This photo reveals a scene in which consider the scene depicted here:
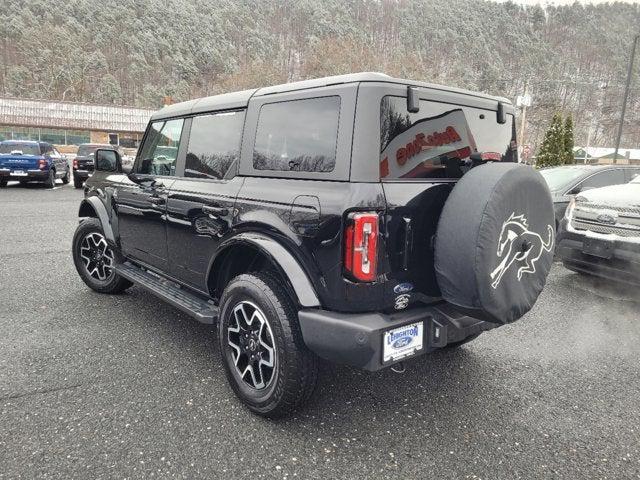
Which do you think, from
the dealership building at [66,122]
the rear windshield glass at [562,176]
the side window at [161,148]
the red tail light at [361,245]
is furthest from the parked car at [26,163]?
the dealership building at [66,122]

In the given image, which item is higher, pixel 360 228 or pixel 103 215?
pixel 360 228

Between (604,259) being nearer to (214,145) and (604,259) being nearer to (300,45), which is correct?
(214,145)

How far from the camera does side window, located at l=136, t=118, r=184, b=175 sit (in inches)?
141

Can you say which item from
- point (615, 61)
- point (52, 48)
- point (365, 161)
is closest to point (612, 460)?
point (365, 161)

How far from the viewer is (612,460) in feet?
7.54

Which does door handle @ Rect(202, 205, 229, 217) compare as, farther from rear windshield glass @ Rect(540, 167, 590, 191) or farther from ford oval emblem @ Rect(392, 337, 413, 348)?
rear windshield glass @ Rect(540, 167, 590, 191)

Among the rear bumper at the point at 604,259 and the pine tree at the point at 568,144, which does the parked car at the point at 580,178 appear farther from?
the pine tree at the point at 568,144

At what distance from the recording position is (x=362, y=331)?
217 cm

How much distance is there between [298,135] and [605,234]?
377cm

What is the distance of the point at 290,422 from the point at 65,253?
5.27m

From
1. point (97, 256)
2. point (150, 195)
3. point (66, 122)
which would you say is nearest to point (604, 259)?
point (150, 195)

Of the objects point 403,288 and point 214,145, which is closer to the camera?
point 403,288

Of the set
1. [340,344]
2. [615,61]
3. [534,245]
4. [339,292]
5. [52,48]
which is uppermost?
[615,61]

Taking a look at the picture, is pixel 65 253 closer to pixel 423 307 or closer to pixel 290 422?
pixel 290 422
